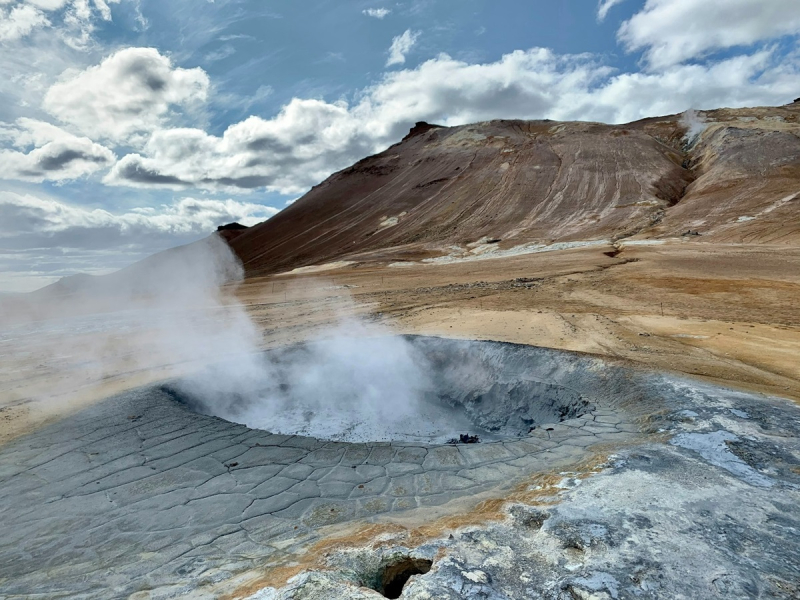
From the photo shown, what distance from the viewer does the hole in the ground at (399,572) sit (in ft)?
8.85

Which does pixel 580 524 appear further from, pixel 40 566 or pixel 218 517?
pixel 40 566

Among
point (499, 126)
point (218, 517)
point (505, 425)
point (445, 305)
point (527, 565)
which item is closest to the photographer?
point (527, 565)

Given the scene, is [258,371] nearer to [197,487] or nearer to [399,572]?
[197,487]

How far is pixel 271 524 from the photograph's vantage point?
336 centimetres

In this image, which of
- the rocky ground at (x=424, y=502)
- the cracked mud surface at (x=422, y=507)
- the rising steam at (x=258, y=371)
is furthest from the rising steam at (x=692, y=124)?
the cracked mud surface at (x=422, y=507)

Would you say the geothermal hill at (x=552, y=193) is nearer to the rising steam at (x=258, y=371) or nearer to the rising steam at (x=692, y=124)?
the rising steam at (x=692, y=124)

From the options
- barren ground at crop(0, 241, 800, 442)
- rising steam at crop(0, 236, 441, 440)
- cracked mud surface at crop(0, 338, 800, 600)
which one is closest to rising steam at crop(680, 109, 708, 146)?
barren ground at crop(0, 241, 800, 442)

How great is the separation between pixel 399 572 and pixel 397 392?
454 centimetres

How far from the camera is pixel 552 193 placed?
3425 cm

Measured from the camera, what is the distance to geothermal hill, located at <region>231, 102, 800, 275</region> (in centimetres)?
2644

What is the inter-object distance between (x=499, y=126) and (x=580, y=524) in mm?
53268

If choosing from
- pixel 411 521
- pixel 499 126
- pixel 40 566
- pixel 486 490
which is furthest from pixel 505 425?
pixel 499 126

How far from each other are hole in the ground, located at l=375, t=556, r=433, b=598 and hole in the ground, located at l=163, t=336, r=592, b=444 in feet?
10.4

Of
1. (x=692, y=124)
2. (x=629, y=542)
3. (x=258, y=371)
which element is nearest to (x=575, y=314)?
(x=258, y=371)
